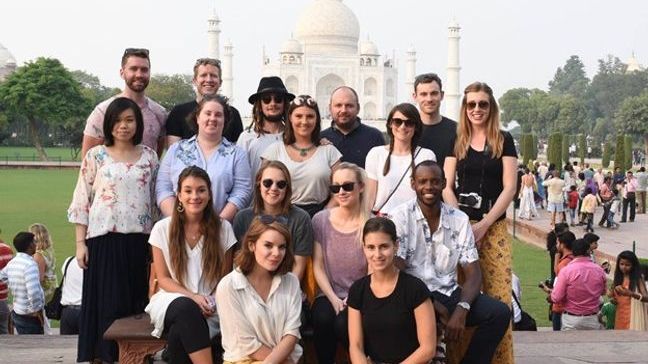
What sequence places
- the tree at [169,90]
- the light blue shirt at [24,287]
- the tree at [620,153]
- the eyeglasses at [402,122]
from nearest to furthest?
the eyeglasses at [402,122], the light blue shirt at [24,287], the tree at [620,153], the tree at [169,90]

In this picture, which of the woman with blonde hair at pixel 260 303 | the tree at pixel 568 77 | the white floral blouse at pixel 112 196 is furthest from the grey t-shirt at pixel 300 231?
the tree at pixel 568 77

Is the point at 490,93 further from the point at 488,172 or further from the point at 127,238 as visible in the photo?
the point at 127,238

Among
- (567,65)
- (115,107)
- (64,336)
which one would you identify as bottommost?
(64,336)

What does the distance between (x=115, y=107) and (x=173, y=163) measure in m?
0.39

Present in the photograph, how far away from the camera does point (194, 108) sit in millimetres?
4793

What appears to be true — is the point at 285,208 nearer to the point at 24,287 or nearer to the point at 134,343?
the point at 134,343

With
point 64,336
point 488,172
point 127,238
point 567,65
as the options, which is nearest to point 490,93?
point 488,172

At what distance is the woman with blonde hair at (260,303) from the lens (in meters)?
3.77

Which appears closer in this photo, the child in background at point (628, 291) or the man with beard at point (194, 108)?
the man with beard at point (194, 108)

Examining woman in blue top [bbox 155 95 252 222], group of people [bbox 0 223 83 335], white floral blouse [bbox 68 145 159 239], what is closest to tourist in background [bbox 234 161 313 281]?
woman in blue top [bbox 155 95 252 222]

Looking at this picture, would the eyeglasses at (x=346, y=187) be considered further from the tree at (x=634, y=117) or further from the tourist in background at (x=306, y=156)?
the tree at (x=634, y=117)

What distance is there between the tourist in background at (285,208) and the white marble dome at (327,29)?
48.3 meters

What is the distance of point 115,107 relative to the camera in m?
4.28

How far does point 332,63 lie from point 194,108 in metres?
47.3
